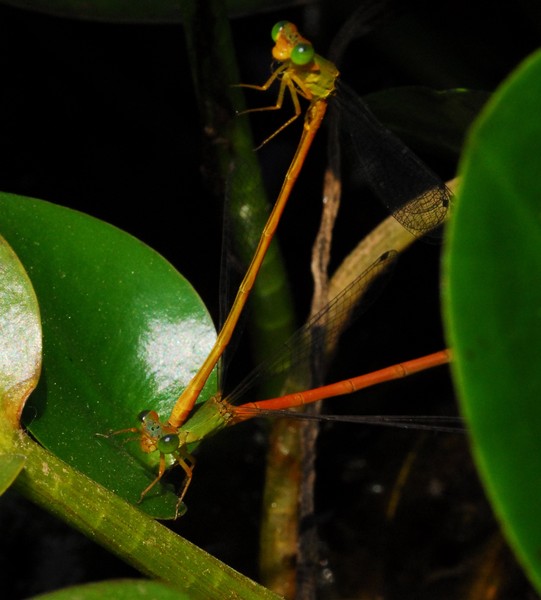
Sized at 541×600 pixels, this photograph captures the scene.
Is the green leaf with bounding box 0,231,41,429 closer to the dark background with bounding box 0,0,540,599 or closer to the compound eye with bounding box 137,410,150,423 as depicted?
the compound eye with bounding box 137,410,150,423

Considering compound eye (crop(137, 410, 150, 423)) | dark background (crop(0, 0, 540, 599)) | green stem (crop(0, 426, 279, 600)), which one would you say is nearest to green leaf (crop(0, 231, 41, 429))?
green stem (crop(0, 426, 279, 600))

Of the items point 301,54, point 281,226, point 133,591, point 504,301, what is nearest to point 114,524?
point 133,591

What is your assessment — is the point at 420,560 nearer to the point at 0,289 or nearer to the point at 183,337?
the point at 183,337

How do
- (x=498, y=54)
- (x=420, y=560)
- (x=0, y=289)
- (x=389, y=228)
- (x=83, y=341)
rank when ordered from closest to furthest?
(x=0, y=289) < (x=83, y=341) < (x=389, y=228) < (x=420, y=560) < (x=498, y=54)

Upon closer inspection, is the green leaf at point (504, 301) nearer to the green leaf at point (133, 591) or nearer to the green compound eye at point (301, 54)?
the green leaf at point (133, 591)

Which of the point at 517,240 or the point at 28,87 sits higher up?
the point at 28,87

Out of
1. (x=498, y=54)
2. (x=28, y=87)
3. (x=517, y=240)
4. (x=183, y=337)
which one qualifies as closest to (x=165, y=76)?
(x=28, y=87)

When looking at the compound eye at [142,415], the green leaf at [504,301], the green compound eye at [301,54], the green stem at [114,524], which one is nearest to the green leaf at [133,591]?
the green stem at [114,524]
